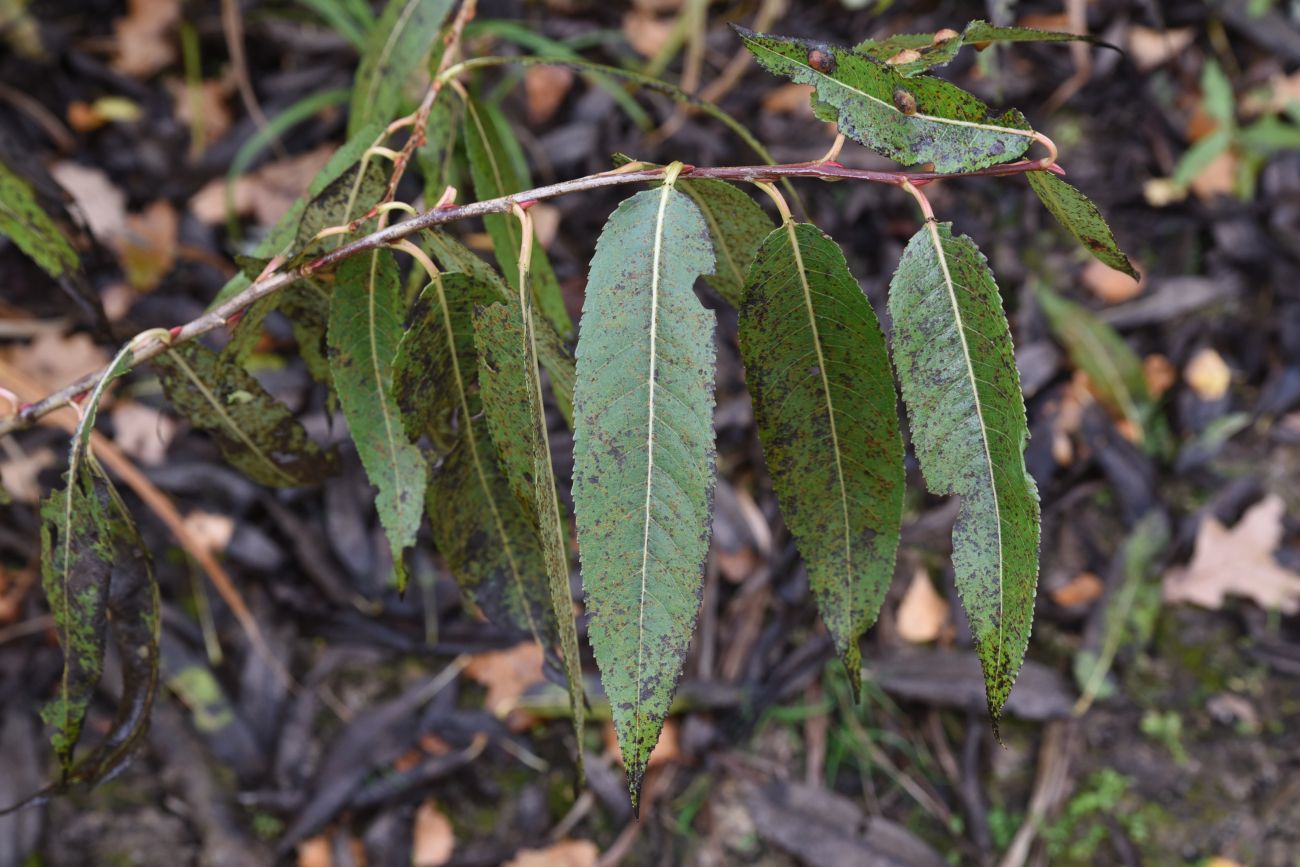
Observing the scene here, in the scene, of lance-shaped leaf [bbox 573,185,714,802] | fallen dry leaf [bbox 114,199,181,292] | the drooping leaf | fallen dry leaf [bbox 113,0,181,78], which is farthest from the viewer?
fallen dry leaf [bbox 113,0,181,78]

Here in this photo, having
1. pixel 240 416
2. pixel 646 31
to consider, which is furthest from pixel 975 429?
pixel 646 31

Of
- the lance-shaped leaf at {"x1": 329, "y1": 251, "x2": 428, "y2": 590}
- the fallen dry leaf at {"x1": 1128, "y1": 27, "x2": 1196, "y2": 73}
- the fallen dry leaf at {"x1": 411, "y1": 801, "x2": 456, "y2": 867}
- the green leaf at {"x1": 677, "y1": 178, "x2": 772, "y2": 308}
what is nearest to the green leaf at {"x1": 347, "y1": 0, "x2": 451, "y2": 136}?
the lance-shaped leaf at {"x1": 329, "y1": 251, "x2": 428, "y2": 590}

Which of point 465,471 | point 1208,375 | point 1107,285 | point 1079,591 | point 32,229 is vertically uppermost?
point 32,229

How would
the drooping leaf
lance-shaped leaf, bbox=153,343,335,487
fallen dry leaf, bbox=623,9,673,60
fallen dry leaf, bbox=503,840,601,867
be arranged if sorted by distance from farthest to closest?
fallen dry leaf, bbox=623,9,673,60, fallen dry leaf, bbox=503,840,601,867, lance-shaped leaf, bbox=153,343,335,487, the drooping leaf

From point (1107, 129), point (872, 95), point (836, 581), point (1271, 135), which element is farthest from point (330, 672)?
point (1271, 135)

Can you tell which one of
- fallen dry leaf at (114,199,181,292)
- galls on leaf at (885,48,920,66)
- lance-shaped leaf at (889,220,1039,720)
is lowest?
fallen dry leaf at (114,199,181,292)

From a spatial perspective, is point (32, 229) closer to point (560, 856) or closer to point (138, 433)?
point (138, 433)

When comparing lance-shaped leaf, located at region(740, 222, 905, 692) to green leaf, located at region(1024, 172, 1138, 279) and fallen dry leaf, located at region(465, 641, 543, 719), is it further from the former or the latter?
fallen dry leaf, located at region(465, 641, 543, 719)

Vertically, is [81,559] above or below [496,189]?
below
